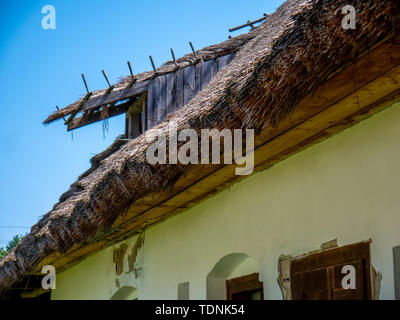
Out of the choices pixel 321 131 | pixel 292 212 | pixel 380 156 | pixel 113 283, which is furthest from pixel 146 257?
pixel 380 156

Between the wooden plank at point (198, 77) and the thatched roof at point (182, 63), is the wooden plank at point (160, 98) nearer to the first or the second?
the thatched roof at point (182, 63)

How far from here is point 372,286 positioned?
3.46 m

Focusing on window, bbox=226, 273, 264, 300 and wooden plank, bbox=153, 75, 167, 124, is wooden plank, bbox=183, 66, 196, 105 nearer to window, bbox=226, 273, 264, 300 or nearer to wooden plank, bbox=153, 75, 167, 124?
wooden plank, bbox=153, 75, 167, 124

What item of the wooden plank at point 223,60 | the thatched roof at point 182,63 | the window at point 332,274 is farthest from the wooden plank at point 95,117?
the window at point 332,274

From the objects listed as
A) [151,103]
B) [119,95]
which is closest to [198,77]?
[151,103]

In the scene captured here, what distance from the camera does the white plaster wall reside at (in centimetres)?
348

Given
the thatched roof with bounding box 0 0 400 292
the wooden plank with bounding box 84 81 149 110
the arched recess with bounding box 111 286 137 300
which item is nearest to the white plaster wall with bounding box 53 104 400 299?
the arched recess with bounding box 111 286 137 300

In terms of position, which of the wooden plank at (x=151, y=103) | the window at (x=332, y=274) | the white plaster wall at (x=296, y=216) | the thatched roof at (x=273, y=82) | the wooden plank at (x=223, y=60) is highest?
the wooden plank at (x=223, y=60)

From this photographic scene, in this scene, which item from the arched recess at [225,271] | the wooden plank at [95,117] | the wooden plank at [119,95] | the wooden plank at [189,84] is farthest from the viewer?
the wooden plank at [95,117]

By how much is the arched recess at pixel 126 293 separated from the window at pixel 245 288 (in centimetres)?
168

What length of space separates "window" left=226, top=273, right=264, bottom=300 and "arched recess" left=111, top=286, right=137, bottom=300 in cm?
168

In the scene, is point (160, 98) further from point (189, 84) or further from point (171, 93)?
point (189, 84)

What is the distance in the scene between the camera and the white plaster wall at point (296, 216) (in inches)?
137
